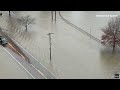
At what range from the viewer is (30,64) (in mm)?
4250

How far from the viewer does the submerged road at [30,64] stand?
12.3ft

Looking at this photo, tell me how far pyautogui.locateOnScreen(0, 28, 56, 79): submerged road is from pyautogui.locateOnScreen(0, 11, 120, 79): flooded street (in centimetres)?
8

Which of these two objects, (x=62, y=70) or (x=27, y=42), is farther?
(x=27, y=42)

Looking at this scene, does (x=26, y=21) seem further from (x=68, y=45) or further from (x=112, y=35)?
(x=112, y=35)

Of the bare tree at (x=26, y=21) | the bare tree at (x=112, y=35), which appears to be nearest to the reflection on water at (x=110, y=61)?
the bare tree at (x=112, y=35)

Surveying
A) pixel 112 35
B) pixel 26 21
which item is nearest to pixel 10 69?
pixel 112 35

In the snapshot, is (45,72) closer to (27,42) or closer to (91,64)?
(91,64)

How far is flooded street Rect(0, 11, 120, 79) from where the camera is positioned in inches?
159

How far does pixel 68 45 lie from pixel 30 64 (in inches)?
41.9

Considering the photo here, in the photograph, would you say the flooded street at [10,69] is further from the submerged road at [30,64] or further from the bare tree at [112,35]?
the bare tree at [112,35]

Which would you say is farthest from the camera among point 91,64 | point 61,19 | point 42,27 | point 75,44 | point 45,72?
point 61,19
